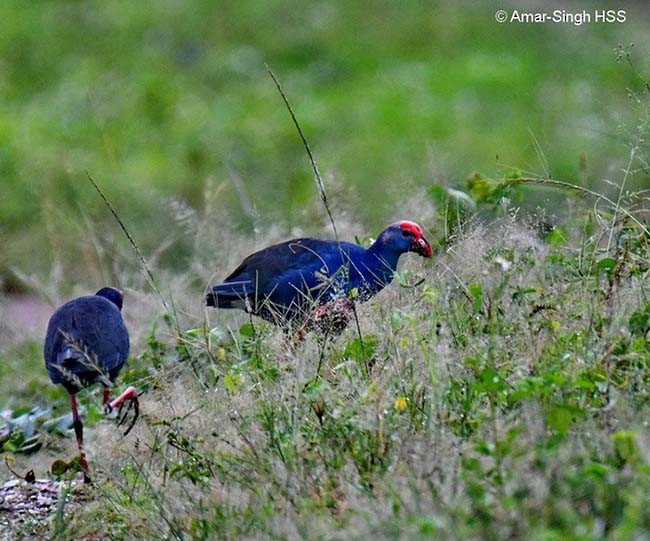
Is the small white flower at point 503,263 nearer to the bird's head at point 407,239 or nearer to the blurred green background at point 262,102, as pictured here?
the bird's head at point 407,239

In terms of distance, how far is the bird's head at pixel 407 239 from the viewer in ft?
18.8

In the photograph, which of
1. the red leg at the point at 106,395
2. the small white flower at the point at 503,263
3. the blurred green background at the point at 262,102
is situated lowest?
the blurred green background at the point at 262,102

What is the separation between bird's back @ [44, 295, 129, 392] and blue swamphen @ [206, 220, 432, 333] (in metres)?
0.45

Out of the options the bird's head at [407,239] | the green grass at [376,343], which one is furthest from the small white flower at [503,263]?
the bird's head at [407,239]

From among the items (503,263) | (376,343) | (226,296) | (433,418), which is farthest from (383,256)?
(433,418)

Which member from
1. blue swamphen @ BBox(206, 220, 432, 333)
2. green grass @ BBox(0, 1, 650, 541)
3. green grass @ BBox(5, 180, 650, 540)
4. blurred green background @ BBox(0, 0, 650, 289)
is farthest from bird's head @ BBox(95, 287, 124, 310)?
blurred green background @ BBox(0, 0, 650, 289)

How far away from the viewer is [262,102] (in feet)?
42.4

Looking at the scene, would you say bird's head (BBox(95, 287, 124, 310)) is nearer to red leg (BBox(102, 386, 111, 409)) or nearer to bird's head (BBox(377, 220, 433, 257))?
red leg (BBox(102, 386, 111, 409))

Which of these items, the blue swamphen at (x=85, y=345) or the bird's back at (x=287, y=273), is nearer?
the blue swamphen at (x=85, y=345)

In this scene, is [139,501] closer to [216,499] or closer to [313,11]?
[216,499]

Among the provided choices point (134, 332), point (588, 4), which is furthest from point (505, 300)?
point (588, 4)

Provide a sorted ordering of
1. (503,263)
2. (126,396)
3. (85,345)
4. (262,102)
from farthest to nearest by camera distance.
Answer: (262,102), (85,345), (126,396), (503,263)

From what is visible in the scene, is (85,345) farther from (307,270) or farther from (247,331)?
(307,270)

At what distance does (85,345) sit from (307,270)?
0.95 m
